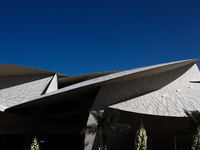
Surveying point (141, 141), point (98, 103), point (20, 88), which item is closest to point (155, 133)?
point (98, 103)

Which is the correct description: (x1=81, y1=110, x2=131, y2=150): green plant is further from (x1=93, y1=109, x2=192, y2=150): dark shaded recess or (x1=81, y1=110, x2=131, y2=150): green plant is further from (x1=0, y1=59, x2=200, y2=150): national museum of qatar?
(x1=93, y1=109, x2=192, y2=150): dark shaded recess

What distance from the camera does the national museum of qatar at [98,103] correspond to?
17.6 meters

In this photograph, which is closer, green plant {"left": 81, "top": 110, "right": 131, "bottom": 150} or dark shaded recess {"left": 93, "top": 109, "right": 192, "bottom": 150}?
green plant {"left": 81, "top": 110, "right": 131, "bottom": 150}

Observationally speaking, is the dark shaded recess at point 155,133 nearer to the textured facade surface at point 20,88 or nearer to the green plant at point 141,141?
the green plant at point 141,141

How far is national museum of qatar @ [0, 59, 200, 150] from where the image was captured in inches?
695

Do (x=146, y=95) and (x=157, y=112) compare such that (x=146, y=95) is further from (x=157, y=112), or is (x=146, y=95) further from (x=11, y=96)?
(x=11, y=96)

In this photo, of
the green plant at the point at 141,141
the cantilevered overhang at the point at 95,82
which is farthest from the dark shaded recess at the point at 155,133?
the green plant at the point at 141,141

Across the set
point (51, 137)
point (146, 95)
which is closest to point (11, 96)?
point (51, 137)

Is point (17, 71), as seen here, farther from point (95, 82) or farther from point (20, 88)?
point (95, 82)

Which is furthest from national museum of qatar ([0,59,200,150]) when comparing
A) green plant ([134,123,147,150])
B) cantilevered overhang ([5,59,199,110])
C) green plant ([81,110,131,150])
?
green plant ([134,123,147,150])

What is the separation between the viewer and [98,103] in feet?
62.7

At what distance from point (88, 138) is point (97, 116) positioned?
3.32 meters

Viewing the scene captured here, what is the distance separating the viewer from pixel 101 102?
19.1m

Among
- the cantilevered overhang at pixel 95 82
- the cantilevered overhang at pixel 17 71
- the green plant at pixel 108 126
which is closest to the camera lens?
the green plant at pixel 108 126
